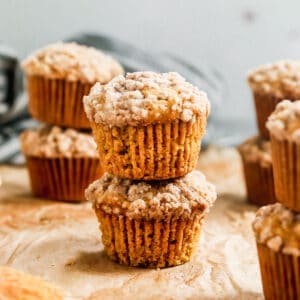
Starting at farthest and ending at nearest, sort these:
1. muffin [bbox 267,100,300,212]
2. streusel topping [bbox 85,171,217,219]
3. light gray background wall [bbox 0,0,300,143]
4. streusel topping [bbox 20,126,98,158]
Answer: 1. light gray background wall [bbox 0,0,300,143]
2. streusel topping [bbox 20,126,98,158]
3. streusel topping [bbox 85,171,217,219]
4. muffin [bbox 267,100,300,212]

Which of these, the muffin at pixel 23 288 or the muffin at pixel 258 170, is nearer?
the muffin at pixel 23 288

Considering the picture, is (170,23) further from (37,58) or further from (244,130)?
(37,58)

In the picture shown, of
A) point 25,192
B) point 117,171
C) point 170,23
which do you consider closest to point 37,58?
point 25,192

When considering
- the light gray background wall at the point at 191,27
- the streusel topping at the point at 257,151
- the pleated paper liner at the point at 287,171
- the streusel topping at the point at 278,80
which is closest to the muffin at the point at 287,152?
the pleated paper liner at the point at 287,171

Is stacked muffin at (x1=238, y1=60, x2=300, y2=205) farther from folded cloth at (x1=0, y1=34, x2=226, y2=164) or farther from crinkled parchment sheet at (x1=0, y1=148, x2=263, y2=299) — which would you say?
folded cloth at (x1=0, y1=34, x2=226, y2=164)

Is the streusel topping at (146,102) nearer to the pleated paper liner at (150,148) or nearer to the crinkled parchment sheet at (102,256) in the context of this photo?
the pleated paper liner at (150,148)

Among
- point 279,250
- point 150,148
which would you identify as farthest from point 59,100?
point 279,250

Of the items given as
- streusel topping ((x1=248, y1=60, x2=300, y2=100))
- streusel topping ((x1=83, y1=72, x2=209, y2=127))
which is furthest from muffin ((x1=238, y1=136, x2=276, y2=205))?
streusel topping ((x1=83, y1=72, x2=209, y2=127))
